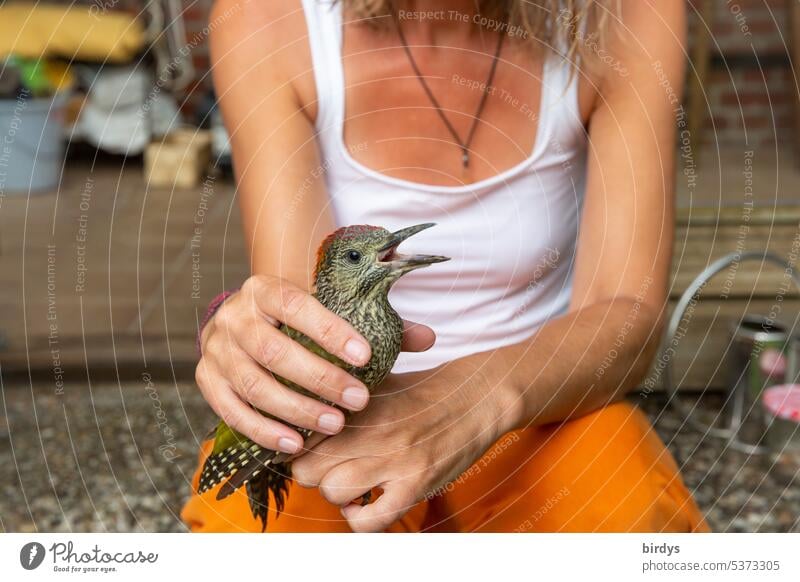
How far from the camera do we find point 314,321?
56 cm

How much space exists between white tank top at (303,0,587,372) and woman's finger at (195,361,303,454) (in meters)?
0.19

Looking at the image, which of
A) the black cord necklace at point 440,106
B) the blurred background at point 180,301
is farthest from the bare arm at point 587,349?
the blurred background at point 180,301

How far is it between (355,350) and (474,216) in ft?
1.02

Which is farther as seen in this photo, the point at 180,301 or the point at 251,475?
the point at 180,301

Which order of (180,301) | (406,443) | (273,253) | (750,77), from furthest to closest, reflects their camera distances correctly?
(750,77), (180,301), (273,253), (406,443)

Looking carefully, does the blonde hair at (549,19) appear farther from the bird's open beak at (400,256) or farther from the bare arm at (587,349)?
the bird's open beak at (400,256)

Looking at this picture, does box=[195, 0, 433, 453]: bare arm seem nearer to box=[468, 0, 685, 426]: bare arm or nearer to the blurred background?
the blurred background

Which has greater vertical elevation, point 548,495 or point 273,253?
point 273,253

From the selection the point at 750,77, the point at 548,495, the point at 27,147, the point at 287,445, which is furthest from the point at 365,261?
the point at 750,77

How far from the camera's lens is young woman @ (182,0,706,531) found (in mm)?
783

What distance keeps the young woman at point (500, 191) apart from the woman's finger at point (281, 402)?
0.51 feet

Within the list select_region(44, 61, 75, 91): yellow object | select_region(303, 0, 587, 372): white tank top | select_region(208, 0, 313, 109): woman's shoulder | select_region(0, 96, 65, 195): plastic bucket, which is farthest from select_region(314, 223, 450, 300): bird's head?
select_region(44, 61, 75, 91): yellow object

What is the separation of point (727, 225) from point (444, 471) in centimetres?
127

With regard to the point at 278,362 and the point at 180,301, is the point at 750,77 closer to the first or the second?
the point at 180,301
